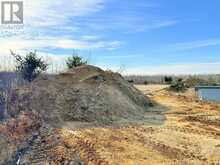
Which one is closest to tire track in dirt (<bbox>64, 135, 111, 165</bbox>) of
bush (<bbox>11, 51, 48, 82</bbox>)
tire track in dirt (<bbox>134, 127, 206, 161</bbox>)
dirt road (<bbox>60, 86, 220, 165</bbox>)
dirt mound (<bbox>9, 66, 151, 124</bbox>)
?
dirt road (<bbox>60, 86, 220, 165</bbox>)

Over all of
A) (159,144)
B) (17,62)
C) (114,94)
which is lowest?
(159,144)

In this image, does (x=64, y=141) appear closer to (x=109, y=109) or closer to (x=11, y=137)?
(x=11, y=137)

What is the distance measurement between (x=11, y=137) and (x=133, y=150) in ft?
10.2

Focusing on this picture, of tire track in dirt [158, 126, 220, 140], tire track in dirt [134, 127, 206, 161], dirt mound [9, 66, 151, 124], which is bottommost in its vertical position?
tire track in dirt [134, 127, 206, 161]

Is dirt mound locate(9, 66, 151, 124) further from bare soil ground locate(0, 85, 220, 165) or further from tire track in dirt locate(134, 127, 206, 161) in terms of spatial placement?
tire track in dirt locate(134, 127, 206, 161)

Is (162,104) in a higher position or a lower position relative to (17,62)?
lower

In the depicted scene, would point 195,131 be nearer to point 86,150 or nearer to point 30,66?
point 86,150

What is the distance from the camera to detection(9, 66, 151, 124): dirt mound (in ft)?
48.2

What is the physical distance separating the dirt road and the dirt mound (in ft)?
4.83

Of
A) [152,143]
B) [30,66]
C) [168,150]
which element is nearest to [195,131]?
[152,143]

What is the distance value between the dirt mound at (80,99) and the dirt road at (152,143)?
147cm

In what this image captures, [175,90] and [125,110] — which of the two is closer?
[125,110]

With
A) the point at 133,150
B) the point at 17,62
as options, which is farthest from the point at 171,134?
the point at 17,62

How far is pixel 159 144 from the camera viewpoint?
11695 millimetres
